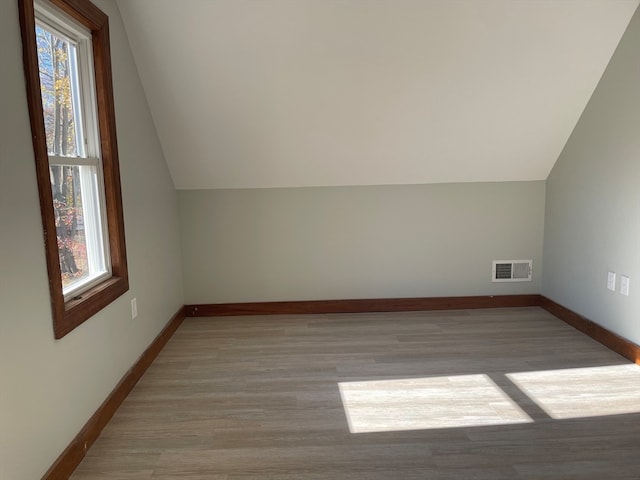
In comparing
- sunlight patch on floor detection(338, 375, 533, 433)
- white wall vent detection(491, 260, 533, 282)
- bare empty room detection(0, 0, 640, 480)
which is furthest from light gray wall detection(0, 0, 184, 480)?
white wall vent detection(491, 260, 533, 282)

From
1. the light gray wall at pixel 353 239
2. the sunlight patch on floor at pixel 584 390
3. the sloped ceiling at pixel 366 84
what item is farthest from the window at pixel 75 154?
the sunlight patch on floor at pixel 584 390

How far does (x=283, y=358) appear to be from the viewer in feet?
9.69

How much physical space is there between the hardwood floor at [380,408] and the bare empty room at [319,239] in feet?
0.05

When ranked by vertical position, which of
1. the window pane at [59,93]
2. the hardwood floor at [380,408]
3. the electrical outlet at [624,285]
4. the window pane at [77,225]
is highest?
the window pane at [59,93]

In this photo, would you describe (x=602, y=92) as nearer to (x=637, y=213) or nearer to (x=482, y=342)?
(x=637, y=213)

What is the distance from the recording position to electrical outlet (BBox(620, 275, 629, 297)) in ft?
9.34

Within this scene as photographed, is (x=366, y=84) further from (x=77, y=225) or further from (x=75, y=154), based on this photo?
(x=77, y=225)

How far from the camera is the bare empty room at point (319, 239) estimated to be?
6.19ft

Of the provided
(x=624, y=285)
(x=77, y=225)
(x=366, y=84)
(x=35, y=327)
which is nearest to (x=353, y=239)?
(x=366, y=84)

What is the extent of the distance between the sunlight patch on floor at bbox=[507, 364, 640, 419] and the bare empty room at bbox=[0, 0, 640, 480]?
20 millimetres

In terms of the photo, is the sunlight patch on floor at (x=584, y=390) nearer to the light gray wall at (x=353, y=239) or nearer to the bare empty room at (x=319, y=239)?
the bare empty room at (x=319, y=239)

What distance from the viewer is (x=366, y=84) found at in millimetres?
2945

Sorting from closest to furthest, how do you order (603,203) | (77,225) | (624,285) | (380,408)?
1. (77,225)
2. (380,408)
3. (624,285)
4. (603,203)

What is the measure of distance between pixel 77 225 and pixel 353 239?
2.10 metres
